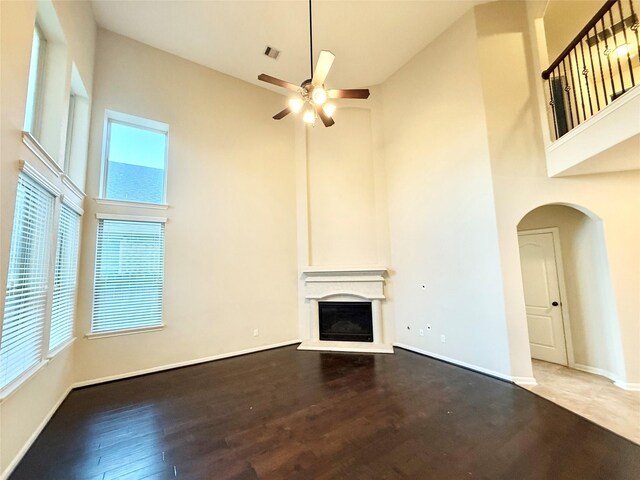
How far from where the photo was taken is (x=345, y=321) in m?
5.34

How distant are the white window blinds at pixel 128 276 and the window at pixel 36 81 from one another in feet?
4.63

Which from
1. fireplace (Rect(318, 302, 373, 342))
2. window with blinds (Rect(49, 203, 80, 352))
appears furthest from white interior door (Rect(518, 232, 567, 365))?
window with blinds (Rect(49, 203, 80, 352))

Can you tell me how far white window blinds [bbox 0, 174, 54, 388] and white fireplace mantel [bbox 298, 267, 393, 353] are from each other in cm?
361

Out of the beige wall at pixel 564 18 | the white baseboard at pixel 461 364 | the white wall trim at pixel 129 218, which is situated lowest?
the white baseboard at pixel 461 364

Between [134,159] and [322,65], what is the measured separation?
329 centimetres

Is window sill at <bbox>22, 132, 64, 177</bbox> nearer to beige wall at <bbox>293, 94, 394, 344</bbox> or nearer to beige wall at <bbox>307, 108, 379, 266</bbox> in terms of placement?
beige wall at <bbox>293, 94, 394, 344</bbox>

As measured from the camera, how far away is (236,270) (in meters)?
4.80

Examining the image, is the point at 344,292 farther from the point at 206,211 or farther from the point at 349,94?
the point at 349,94

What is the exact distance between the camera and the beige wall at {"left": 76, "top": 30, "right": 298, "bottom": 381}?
3.82 metres

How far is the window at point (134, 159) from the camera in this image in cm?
397

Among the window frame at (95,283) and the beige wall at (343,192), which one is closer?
the window frame at (95,283)

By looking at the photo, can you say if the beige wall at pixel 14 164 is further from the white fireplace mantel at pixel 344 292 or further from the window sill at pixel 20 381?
the white fireplace mantel at pixel 344 292

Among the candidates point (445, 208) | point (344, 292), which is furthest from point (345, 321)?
point (445, 208)


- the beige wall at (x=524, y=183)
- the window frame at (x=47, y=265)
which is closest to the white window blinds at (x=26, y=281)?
the window frame at (x=47, y=265)
